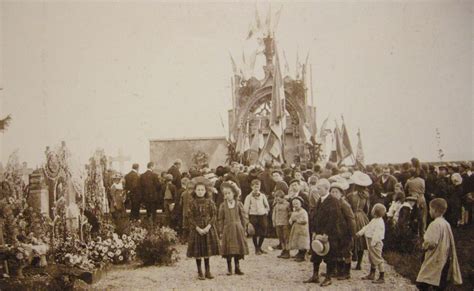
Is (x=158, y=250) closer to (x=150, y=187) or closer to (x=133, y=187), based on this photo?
(x=150, y=187)

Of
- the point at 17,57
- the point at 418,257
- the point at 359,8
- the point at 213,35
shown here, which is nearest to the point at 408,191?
the point at 418,257

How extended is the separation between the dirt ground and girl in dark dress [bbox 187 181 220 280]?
0.77ft

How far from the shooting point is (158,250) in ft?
16.7

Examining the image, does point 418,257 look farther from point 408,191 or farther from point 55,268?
point 55,268

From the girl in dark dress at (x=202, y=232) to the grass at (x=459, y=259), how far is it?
1.92 meters

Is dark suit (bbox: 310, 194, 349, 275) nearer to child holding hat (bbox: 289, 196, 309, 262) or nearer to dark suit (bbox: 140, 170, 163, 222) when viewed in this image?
child holding hat (bbox: 289, 196, 309, 262)

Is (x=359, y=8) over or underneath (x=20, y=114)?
over

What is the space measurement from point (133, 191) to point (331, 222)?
280cm

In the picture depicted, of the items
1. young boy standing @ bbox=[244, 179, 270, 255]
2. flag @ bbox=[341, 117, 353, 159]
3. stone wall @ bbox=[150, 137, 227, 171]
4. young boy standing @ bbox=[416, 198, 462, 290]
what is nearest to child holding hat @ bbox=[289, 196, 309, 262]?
young boy standing @ bbox=[244, 179, 270, 255]

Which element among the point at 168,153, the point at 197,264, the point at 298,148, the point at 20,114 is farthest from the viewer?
the point at 298,148

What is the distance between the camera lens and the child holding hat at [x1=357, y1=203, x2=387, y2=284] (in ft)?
15.3

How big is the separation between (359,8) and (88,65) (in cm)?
333

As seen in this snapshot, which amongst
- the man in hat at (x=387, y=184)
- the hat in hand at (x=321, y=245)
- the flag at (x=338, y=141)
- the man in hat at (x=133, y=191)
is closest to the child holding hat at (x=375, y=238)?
the hat in hand at (x=321, y=245)

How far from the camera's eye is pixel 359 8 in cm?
537
